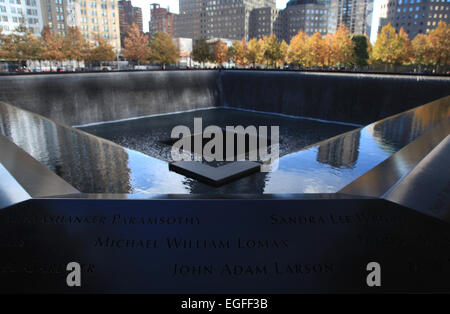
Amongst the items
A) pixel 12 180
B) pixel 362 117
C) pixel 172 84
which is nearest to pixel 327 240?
pixel 12 180

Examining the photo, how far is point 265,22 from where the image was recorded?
91.8m

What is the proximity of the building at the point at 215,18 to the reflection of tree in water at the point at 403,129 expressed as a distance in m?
86.2

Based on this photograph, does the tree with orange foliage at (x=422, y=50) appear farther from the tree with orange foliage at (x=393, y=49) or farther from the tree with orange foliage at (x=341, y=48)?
the tree with orange foliage at (x=341, y=48)

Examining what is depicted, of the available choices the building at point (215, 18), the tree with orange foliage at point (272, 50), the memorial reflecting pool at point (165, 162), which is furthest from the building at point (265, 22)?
the memorial reflecting pool at point (165, 162)

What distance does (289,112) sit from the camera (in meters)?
23.1

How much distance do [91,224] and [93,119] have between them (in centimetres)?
1866

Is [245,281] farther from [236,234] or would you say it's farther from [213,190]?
[213,190]

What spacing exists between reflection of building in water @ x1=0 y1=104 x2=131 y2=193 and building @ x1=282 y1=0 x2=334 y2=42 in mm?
91586

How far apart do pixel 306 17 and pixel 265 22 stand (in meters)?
10.9

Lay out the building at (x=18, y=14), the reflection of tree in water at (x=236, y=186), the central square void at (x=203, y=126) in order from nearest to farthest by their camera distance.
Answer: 1. the reflection of tree in water at (x=236, y=186)
2. the central square void at (x=203, y=126)
3. the building at (x=18, y=14)

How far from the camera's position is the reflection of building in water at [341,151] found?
7.37 metres

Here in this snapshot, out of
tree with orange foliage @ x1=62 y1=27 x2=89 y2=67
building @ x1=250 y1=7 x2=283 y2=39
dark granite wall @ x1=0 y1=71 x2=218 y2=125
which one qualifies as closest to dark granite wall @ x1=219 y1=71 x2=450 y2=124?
dark granite wall @ x1=0 y1=71 x2=218 y2=125

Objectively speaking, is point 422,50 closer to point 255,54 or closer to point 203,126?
point 255,54

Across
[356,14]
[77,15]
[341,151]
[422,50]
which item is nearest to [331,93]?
[341,151]
